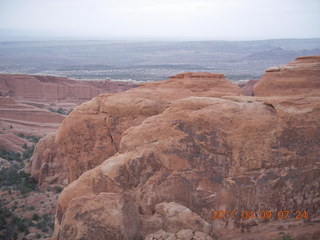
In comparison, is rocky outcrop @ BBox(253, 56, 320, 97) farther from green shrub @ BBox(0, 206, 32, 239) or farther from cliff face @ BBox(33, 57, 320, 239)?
green shrub @ BBox(0, 206, 32, 239)

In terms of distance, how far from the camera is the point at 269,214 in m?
11.2

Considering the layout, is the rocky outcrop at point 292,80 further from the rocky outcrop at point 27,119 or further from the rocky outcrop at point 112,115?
the rocky outcrop at point 27,119

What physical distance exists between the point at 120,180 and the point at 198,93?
5097mm

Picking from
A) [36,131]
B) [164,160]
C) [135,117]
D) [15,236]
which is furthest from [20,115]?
[164,160]

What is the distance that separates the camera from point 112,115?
14.9 m

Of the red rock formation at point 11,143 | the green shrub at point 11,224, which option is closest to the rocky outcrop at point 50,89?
the red rock formation at point 11,143

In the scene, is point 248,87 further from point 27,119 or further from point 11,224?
point 27,119

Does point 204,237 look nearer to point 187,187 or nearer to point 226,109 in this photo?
point 187,187

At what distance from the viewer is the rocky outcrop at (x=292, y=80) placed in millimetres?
13609
